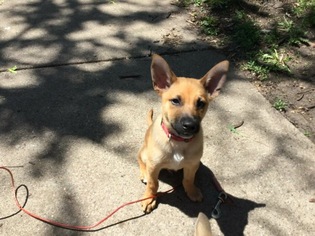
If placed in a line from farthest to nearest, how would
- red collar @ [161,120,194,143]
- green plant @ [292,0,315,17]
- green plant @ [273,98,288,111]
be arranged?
1. green plant @ [292,0,315,17]
2. green plant @ [273,98,288,111]
3. red collar @ [161,120,194,143]

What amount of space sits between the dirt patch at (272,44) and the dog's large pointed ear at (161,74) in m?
2.03

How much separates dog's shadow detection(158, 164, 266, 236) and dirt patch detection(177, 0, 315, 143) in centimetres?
134

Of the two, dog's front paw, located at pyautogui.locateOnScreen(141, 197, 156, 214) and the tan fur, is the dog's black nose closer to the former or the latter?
the tan fur

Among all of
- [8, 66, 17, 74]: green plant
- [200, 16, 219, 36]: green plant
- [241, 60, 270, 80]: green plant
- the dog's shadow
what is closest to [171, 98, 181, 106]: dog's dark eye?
the dog's shadow

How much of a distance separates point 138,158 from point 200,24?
9.87ft

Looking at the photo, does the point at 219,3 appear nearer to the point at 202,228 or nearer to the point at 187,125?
the point at 187,125

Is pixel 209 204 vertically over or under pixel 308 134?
under

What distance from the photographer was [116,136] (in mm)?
3896

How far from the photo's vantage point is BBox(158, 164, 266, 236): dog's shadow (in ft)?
10.5

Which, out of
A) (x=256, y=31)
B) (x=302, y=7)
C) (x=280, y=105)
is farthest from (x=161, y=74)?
(x=302, y=7)

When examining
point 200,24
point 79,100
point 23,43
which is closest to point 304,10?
point 200,24

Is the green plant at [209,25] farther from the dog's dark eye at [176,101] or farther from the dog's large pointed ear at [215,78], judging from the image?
the dog's dark eye at [176,101]

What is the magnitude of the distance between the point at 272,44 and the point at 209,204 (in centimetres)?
296

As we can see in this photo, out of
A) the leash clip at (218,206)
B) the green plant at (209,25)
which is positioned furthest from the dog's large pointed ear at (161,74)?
the green plant at (209,25)
